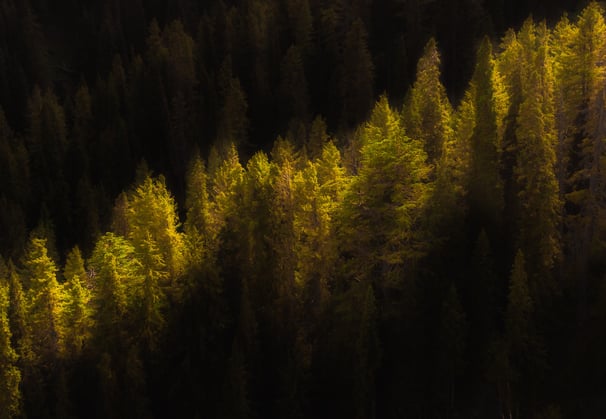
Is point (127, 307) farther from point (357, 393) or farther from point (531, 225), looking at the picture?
point (531, 225)

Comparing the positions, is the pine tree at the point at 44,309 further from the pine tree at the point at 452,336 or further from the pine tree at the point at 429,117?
the pine tree at the point at 429,117

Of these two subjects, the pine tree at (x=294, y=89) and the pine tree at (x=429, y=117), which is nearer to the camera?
the pine tree at (x=429, y=117)

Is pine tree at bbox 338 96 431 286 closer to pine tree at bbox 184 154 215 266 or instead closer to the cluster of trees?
pine tree at bbox 184 154 215 266

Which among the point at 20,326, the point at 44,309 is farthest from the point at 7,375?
the point at 44,309

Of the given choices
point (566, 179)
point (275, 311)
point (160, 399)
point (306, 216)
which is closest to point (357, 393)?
point (275, 311)

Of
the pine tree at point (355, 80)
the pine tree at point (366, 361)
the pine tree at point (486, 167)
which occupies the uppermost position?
the pine tree at point (355, 80)

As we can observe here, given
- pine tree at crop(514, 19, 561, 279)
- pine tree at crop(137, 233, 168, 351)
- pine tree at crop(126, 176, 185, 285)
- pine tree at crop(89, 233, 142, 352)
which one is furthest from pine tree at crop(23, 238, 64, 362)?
pine tree at crop(514, 19, 561, 279)

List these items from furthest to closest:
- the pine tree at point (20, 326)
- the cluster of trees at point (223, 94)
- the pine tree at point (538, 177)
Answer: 1. the cluster of trees at point (223, 94)
2. the pine tree at point (20, 326)
3. the pine tree at point (538, 177)

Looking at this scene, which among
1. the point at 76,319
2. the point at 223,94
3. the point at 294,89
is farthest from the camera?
the point at 223,94

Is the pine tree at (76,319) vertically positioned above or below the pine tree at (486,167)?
below

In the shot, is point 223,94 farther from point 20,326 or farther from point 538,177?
point 538,177

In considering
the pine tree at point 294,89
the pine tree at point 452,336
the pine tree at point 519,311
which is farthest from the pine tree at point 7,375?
the pine tree at point 294,89
